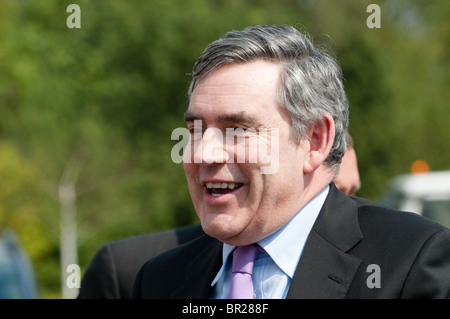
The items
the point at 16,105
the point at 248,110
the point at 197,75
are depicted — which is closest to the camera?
the point at 248,110

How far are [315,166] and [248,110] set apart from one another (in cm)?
33

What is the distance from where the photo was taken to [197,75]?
8.63ft

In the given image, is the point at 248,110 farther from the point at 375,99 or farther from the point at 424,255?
the point at 375,99

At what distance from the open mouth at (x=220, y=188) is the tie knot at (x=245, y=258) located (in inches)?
8.9

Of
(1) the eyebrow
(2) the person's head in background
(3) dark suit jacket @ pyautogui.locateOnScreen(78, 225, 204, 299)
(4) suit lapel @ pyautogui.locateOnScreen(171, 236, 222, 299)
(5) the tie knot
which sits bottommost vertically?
(3) dark suit jacket @ pyautogui.locateOnScreen(78, 225, 204, 299)

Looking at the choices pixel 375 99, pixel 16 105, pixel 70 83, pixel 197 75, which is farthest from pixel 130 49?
pixel 197 75

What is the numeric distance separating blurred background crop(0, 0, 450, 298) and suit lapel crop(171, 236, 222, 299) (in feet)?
86.4

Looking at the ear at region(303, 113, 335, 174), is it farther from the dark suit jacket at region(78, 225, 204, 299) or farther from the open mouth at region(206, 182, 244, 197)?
the dark suit jacket at region(78, 225, 204, 299)

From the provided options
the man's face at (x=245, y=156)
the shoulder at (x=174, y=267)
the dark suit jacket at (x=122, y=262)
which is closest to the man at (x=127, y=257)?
the dark suit jacket at (x=122, y=262)

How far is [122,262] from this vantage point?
387 cm

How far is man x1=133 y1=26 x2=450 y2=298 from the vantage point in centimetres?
238

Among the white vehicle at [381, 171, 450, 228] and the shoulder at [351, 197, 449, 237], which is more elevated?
the shoulder at [351, 197, 449, 237]

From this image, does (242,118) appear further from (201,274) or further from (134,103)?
(134,103)

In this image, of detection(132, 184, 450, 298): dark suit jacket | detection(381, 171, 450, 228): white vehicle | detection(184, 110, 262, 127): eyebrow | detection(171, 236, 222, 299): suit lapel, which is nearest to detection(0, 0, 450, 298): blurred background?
detection(381, 171, 450, 228): white vehicle
